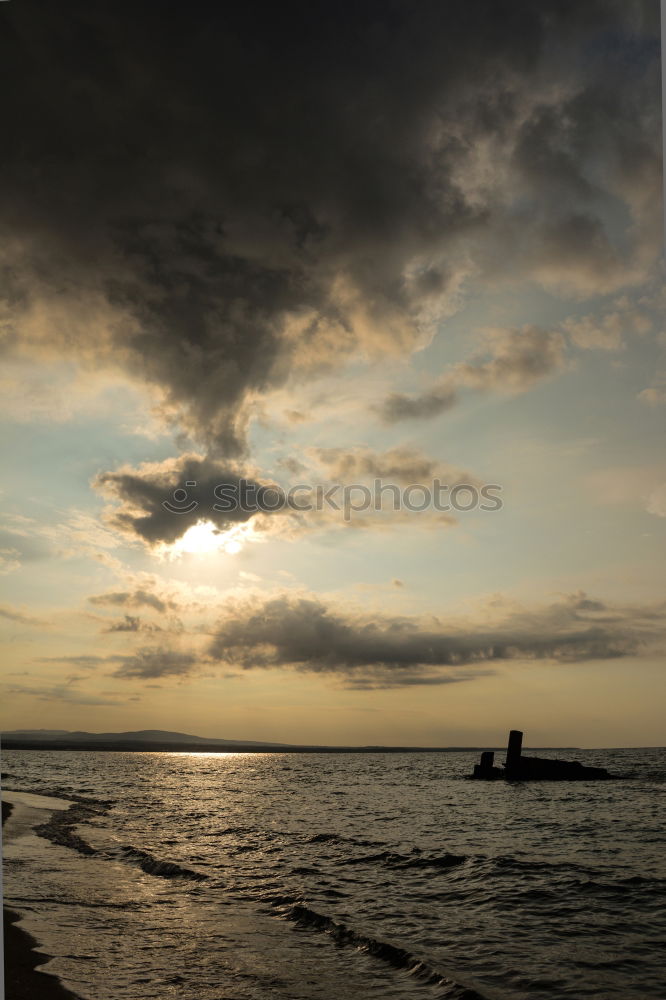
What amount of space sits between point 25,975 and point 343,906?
164 inches

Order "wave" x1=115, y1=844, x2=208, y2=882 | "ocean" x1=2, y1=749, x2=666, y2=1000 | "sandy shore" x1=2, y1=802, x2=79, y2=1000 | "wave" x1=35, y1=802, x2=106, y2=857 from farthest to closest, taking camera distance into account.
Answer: "wave" x1=35, y1=802, x2=106, y2=857 → "wave" x1=115, y1=844, x2=208, y2=882 → "ocean" x1=2, y1=749, x2=666, y2=1000 → "sandy shore" x1=2, y1=802, x2=79, y2=1000

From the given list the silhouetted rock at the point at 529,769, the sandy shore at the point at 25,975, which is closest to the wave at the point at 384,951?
the sandy shore at the point at 25,975

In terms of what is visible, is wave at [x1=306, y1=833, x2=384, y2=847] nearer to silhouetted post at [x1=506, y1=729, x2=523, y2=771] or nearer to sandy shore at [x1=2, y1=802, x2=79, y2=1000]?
sandy shore at [x1=2, y1=802, x2=79, y2=1000]

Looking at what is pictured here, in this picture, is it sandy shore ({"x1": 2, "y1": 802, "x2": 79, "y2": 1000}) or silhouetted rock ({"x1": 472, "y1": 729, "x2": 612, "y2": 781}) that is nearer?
sandy shore ({"x1": 2, "y1": 802, "x2": 79, "y2": 1000})

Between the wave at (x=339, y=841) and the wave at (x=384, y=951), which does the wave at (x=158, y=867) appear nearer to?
the wave at (x=384, y=951)

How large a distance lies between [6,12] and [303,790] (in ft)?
99.9

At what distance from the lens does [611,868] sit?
11.1 m

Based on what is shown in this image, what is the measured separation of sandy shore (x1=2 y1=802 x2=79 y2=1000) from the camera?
4.62 meters

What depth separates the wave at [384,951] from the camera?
5.25 m

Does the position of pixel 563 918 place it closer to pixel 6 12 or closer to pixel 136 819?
pixel 6 12

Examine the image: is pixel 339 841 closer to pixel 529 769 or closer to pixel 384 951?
pixel 384 951

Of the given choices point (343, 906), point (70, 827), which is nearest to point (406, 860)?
point (343, 906)

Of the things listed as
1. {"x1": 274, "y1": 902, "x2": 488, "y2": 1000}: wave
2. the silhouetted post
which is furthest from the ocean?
the silhouetted post

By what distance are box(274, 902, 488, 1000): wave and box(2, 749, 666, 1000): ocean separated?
3cm
